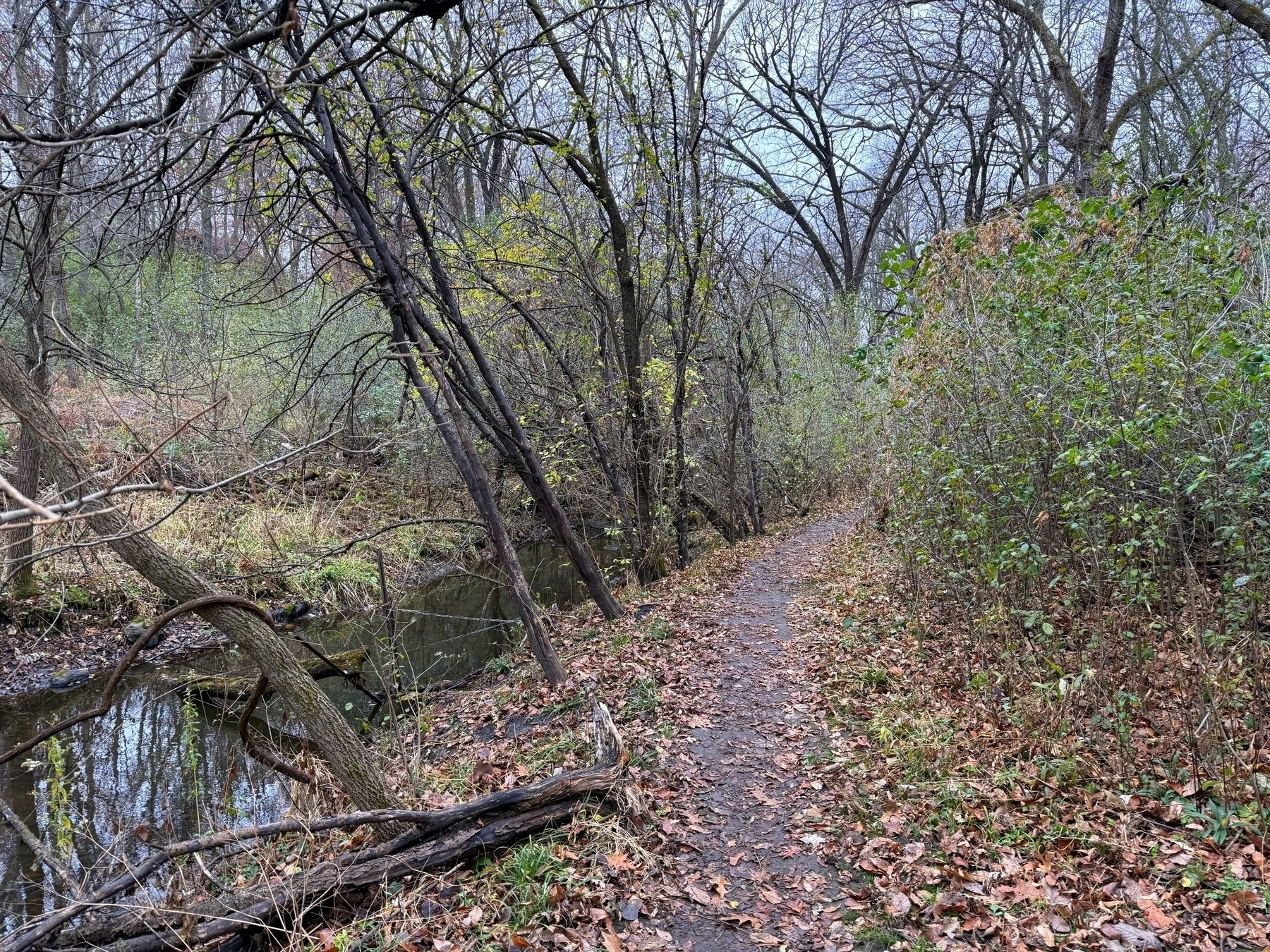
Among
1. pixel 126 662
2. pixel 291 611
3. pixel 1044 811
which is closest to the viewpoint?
pixel 126 662

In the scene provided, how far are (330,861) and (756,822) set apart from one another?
2373 millimetres

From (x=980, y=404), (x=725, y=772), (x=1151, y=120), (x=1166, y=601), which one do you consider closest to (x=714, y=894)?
(x=725, y=772)

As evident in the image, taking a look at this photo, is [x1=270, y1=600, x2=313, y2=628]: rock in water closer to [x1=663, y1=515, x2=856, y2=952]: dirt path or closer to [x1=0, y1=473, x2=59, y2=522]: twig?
[x1=663, y1=515, x2=856, y2=952]: dirt path

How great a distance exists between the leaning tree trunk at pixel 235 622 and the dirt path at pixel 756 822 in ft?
6.07

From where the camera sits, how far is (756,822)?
4.11 metres

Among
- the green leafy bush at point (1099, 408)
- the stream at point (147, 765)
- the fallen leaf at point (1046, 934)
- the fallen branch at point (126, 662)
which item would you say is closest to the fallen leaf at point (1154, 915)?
the fallen leaf at point (1046, 934)

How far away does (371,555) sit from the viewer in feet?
46.2

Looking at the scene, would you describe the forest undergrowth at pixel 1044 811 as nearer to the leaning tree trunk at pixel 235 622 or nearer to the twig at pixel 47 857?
the leaning tree trunk at pixel 235 622

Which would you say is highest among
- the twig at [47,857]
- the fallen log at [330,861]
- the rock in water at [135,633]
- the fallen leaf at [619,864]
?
the rock in water at [135,633]

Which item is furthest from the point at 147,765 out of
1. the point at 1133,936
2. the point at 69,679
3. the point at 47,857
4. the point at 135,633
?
the point at 1133,936

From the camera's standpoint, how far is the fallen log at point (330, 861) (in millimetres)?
3465

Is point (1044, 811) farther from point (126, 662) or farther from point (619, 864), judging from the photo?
point (126, 662)

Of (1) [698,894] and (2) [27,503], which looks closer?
(2) [27,503]

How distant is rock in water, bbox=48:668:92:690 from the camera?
8.94 metres
